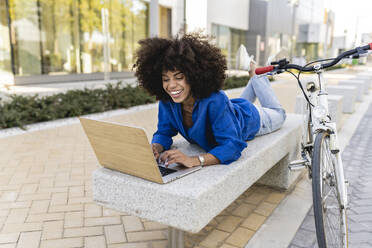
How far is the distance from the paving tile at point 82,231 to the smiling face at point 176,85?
49.9 inches

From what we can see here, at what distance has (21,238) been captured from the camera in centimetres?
268

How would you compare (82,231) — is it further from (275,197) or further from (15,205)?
(275,197)

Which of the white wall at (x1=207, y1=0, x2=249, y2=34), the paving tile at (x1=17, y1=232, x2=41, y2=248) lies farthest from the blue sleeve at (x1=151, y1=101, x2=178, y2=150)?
the white wall at (x1=207, y1=0, x2=249, y2=34)

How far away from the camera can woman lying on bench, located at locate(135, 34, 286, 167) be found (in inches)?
88.4

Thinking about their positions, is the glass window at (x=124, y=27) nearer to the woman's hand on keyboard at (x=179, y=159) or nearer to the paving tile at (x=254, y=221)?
the paving tile at (x=254, y=221)

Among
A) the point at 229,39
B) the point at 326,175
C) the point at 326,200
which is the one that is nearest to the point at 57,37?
the point at 326,175

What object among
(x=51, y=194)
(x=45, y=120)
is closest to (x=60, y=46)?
(x=45, y=120)

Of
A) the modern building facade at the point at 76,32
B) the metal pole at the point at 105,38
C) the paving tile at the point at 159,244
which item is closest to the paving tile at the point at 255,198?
the paving tile at the point at 159,244

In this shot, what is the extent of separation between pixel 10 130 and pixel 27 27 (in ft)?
27.6

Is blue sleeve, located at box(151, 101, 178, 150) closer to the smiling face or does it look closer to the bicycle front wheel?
the smiling face

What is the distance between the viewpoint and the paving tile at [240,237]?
2625 mm

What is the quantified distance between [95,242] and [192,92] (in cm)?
134

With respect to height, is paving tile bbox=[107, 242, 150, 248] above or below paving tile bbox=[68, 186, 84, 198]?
below

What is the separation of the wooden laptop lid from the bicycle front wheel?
0.92 m
